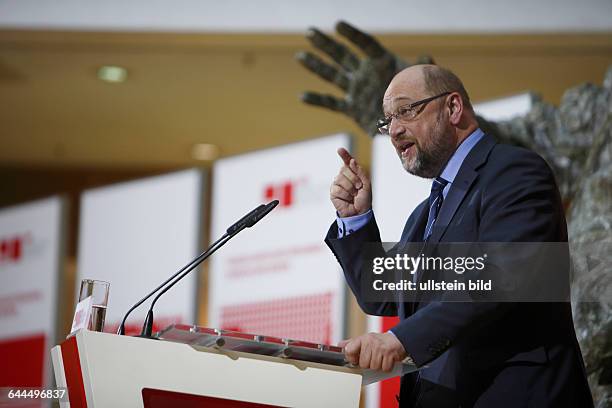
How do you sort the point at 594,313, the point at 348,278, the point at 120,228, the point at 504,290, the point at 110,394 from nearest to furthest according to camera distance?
the point at 110,394 < the point at 504,290 < the point at 348,278 < the point at 594,313 < the point at 120,228

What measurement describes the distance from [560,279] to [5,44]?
237 inches

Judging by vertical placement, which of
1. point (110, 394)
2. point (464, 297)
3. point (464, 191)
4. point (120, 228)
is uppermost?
point (120, 228)

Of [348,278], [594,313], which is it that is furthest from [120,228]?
[348,278]

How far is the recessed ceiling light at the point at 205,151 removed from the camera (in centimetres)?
941

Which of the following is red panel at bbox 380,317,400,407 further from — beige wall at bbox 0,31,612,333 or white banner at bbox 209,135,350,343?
beige wall at bbox 0,31,612,333

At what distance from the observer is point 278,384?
210 cm

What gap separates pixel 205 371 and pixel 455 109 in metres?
0.88

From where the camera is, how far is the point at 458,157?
2.47 meters

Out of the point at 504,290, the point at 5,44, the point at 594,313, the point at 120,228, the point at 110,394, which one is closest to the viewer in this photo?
the point at 110,394

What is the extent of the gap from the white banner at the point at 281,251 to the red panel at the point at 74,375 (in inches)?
135

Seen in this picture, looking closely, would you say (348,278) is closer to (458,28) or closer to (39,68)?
(458,28)

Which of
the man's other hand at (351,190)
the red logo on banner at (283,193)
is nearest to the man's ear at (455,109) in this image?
the man's other hand at (351,190)

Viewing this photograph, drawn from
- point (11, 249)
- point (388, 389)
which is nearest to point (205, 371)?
point (388, 389)

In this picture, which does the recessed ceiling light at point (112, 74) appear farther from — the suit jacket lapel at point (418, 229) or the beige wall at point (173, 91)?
the suit jacket lapel at point (418, 229)
